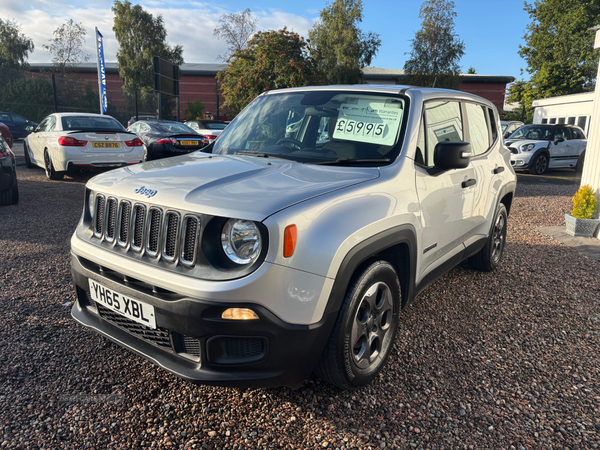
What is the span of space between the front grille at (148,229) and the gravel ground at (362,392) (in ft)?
2.90

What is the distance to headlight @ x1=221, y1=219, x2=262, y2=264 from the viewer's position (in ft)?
6.55

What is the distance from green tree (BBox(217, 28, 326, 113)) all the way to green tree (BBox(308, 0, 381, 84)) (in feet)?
51.0

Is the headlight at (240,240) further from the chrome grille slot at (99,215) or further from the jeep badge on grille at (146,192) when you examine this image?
the chrome grille slot at (99,215)

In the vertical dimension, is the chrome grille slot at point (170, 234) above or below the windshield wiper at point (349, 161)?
below

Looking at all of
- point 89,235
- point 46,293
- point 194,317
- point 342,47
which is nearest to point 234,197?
point 194,317

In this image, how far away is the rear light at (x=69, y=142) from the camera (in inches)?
358

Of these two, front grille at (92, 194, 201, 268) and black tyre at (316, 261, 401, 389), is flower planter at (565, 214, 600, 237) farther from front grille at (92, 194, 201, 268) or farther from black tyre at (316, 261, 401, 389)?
front grille at (92, 194, 201, 268)

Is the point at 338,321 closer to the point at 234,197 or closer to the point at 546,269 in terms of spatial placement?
the point at 234,197

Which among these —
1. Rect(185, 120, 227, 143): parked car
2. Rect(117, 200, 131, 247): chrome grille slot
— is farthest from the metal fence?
Rect(117, 200, 131, 247): chrome grille slot

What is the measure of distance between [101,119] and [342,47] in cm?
3014

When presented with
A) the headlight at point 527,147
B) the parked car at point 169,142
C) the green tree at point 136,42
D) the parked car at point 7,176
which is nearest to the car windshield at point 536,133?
the headlight at point 527,147

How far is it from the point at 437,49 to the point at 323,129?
36702mm

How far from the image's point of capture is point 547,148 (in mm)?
14539

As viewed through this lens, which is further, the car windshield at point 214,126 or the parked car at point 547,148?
the car windshield at point 214,126
